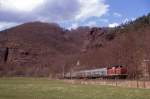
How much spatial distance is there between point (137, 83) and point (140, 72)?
25.2 meters

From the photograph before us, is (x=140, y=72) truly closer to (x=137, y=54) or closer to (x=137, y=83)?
(x=137, y=54)

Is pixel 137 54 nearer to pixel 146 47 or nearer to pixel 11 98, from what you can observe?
pixel 146 47

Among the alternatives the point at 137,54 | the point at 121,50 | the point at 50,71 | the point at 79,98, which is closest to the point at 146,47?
the point at 137,54

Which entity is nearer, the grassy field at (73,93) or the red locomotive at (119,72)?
the grassy field at (73,93)

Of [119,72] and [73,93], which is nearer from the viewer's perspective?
[73,93]

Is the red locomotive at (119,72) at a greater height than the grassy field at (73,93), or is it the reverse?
the red locomotive at (119,72)

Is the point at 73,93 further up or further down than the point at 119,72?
further down

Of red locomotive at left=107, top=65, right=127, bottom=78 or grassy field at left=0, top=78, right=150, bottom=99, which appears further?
red locomotive at left=107, top=65, right=127, bottom=78

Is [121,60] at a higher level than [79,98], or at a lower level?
higher

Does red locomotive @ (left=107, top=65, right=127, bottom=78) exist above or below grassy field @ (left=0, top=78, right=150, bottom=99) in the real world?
above

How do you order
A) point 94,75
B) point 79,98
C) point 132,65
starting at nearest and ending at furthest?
point 79,98 < point 132,65 < point 94,75

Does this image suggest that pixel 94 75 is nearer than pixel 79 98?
No

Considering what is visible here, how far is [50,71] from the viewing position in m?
174

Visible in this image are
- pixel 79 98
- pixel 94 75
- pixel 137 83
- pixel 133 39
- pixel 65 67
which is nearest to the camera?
pixel 79 98
